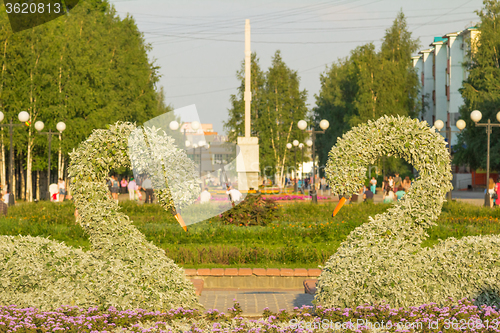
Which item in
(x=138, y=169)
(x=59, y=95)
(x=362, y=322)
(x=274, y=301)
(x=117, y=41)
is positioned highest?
(x=117, y=41)

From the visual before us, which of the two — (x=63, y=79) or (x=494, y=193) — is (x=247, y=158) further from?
(x=63, y=79)

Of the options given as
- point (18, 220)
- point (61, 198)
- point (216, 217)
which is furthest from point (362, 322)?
point (61, 198)

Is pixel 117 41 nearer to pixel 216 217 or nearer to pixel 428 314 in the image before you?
pixel 216 217

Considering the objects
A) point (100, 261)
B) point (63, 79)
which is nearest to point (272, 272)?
point (100, 261)

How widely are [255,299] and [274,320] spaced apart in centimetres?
242

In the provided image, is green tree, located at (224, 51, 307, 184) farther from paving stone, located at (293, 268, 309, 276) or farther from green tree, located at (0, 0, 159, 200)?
paving stone, located at (293, 268, 309, 276)

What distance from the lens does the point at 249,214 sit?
12.9 m

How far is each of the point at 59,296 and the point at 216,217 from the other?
320 inches

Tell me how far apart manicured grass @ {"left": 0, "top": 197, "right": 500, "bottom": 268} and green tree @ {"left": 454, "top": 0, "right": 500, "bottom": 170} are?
2153 cm

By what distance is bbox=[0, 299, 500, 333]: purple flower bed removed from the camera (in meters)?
4.78

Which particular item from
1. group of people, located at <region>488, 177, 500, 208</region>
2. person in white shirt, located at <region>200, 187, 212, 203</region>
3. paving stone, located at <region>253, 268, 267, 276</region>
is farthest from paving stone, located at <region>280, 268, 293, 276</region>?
group of people, located at <region>488, 177, 500, 208</region>

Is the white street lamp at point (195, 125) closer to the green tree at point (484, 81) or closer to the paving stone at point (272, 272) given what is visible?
the paving stone at point (272, 272)

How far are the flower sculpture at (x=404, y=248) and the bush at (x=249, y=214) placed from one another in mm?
7145

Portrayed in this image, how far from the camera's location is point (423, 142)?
5797 mm
